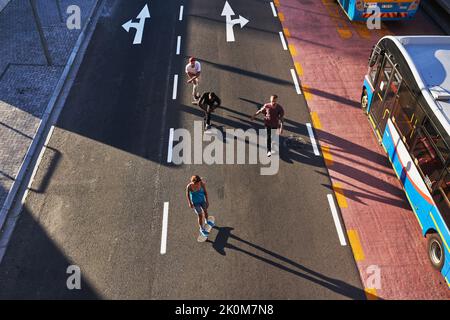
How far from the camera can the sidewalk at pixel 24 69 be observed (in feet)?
43.7

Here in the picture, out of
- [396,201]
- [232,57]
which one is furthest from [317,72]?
[396,201]

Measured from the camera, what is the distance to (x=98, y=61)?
17250mm

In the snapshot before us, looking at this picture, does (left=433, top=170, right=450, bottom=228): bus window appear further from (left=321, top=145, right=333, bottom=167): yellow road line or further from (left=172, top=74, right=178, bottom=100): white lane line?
(left=172, top=74, right=178, bottom=100): white lane line

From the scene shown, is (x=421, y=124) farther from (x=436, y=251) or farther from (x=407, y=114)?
(x=436, y=251)

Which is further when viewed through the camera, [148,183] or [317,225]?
[148,183]

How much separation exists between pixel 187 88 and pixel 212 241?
23.3ft

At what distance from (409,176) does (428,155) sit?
99 centimetres

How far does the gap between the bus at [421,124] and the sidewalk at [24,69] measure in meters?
11.6

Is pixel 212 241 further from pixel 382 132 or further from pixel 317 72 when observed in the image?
pixel 317 72

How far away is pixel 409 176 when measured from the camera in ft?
35.2

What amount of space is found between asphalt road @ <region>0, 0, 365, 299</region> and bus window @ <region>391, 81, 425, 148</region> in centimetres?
260

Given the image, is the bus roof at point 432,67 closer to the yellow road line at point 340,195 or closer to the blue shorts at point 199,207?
the yellow road line at point 340,195

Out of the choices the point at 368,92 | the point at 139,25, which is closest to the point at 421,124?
the point at 368,92

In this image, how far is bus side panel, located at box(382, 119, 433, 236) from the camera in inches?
393
